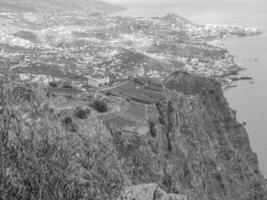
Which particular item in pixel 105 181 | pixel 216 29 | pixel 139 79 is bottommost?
pixel 216 29

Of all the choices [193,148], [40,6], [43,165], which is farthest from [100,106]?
[40,6]

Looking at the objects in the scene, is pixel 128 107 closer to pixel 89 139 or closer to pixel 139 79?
pixel 139 79

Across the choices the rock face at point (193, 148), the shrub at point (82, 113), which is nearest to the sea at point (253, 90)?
the rock face at point (193, 148)

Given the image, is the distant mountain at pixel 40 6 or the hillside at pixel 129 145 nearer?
the hillside at pixel 129 145

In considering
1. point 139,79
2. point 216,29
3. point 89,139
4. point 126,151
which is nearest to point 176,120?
point 126,151

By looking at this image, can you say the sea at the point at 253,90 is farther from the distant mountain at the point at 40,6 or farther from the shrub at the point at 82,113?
the distant mountain at the point at 40,6

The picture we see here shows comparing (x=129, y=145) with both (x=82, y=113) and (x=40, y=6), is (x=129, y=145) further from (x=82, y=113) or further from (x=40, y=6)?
(x=40, y=6)

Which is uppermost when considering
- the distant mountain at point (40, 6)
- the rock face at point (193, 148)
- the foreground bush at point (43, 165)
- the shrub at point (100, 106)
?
the foreground bush at point (43, 165)

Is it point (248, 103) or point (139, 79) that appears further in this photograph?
point (248, 103)
